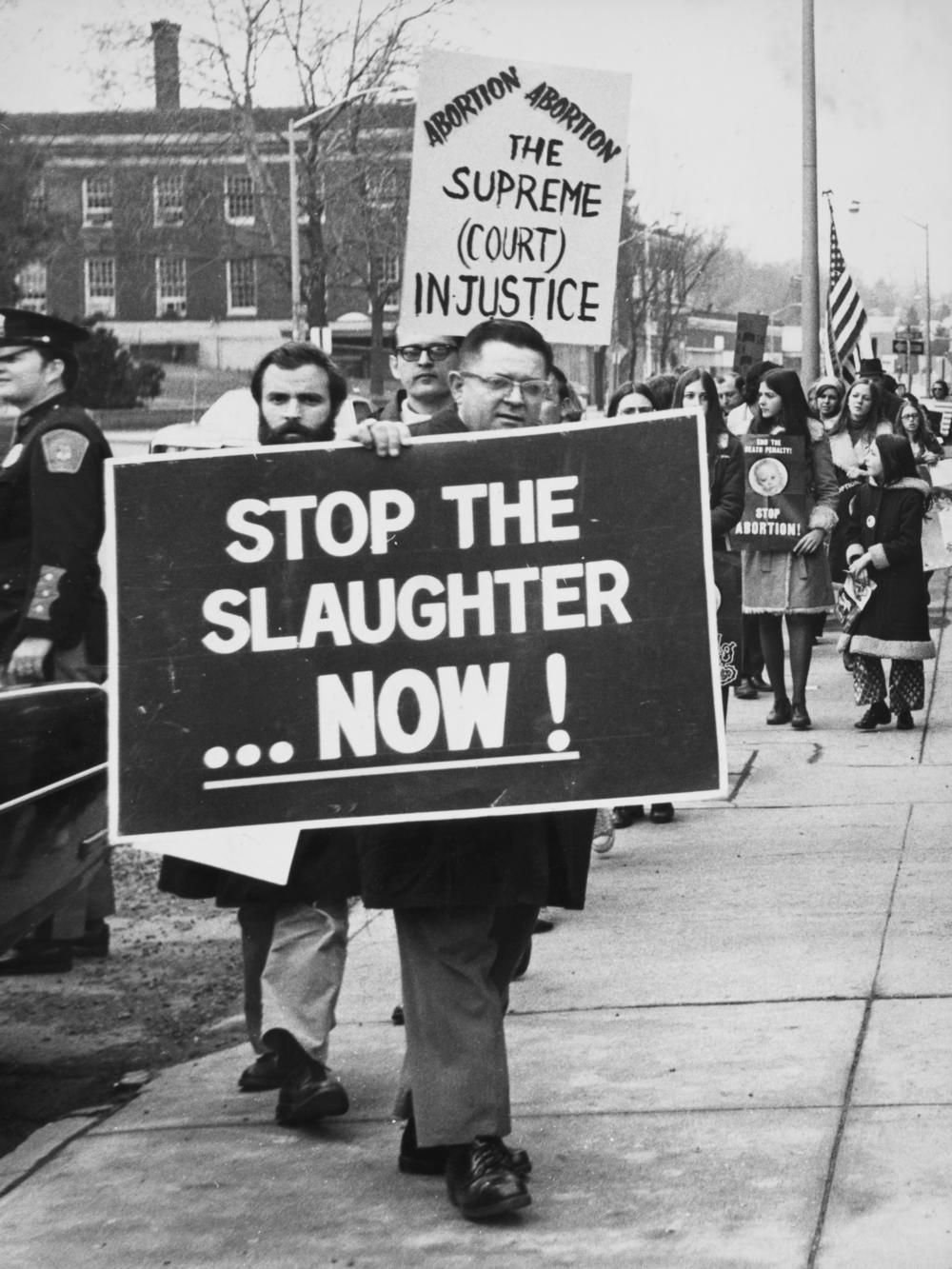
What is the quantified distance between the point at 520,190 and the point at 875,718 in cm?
449

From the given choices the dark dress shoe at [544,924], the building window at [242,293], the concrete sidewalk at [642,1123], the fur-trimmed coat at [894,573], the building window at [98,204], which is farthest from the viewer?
the building window at [242,293]

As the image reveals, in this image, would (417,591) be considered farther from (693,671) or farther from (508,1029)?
Result: (508,1029)

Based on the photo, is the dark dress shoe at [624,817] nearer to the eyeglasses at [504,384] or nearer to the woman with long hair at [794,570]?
the woman with long hair at [794,570]

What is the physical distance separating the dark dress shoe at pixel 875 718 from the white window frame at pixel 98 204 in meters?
42.8

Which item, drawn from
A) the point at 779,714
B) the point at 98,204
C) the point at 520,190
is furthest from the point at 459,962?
the point at 98,204

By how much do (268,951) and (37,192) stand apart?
144 ft

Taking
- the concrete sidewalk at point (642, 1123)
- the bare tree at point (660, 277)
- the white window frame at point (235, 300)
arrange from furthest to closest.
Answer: the white window frame at point (235, 300) → the bare tree at point (660, 277) → the concrete sidewalk at point (642, 1123)

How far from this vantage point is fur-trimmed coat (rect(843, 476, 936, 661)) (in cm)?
1059

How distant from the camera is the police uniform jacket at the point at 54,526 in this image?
6.10 metres

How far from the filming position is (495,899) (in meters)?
4.18

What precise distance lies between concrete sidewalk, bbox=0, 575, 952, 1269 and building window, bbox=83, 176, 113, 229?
47.1 m

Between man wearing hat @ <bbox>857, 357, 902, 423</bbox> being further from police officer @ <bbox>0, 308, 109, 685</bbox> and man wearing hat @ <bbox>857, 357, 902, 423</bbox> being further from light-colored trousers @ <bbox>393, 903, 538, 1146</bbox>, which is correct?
light-colored trousers @ <bbox>393, 903, 538, 1146</bbox>

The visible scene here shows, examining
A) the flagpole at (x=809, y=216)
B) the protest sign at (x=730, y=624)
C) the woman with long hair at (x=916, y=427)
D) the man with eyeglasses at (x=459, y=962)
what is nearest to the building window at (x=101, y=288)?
the flagpole at (x=809, y=216)

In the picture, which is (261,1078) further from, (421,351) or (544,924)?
(421,351)
